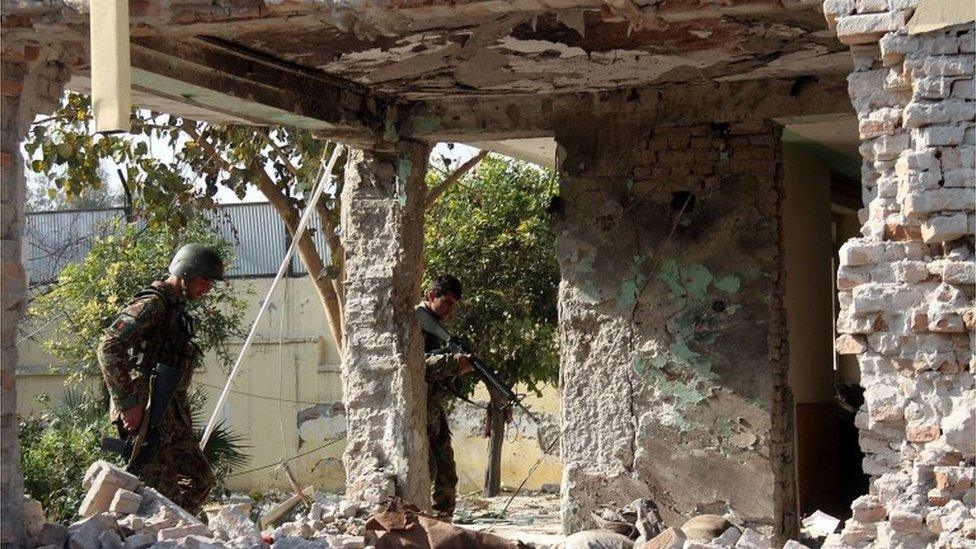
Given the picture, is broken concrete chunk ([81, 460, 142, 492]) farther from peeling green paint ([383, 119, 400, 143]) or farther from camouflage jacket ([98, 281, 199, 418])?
peeling green paint ([383, 119, 400, 143])

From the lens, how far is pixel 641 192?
25.1ft

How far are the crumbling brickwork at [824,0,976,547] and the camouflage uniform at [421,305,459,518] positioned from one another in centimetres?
377

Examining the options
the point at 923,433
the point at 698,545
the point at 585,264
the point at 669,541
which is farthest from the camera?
the point at 585,264

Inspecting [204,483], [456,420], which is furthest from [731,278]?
[456,420]

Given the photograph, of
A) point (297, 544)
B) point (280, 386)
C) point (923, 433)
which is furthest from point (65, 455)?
point (923, 433)

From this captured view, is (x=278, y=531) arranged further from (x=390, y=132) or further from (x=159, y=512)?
(x=390, y=132)

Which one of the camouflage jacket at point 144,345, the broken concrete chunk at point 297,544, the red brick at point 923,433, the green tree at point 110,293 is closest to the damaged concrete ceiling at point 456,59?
the camouflage jacket at point 144,345

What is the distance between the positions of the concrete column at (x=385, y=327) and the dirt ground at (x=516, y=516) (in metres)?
1.14

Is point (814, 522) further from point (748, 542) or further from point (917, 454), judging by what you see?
point (917, 454)

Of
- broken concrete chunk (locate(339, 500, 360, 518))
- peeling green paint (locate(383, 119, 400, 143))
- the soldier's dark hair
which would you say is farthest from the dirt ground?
peeling green paint (locate(383, 119, 400, 143))

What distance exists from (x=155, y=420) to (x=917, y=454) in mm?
3996

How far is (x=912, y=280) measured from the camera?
5055mm

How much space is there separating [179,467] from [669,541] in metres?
2.94

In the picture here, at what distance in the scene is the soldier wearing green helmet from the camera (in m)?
7.25
